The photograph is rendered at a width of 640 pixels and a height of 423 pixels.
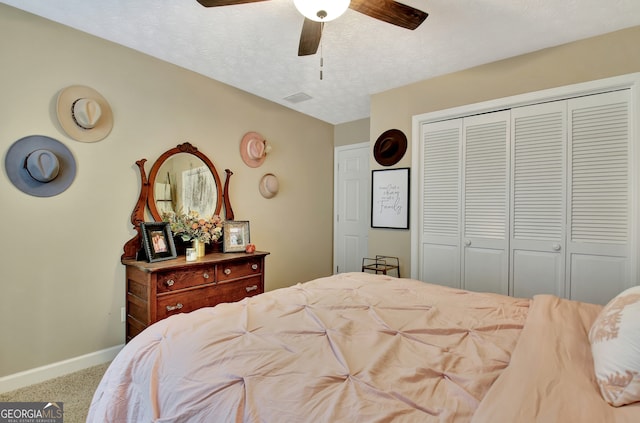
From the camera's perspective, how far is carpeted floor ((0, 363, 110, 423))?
5.99 feet

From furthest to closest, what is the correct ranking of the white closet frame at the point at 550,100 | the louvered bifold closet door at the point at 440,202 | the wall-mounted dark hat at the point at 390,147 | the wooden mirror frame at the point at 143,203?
the wall-mounted dark hat at the point at 390,147 → the louvered bifold closet door at the point at 440,202 → the wooden mirror frame at the point at 143,203 → the white closet frame at the point at 550,100

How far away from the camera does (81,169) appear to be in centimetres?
228

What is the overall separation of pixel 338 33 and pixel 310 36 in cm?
46

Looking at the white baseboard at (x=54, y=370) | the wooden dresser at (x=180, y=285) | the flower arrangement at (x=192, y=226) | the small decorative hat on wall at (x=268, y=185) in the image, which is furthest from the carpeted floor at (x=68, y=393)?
the small decorative hat on wall at (x=268, y=185)

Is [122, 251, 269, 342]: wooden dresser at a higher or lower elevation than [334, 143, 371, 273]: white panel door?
lower

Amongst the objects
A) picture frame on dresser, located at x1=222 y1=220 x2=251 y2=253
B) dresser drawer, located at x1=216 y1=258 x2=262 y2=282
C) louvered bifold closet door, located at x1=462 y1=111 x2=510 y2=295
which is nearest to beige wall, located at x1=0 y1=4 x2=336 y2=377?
picture frame on dresser, located at x1=222 y1=220 x2=251 y2=253

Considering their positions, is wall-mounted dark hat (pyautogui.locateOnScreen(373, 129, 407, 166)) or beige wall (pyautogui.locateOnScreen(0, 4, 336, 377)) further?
wall-mounted dark hat (pyautogui.locateOnScreen(373, 129, 407, 166))

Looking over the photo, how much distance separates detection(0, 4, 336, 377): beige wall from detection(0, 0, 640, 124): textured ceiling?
194 mm

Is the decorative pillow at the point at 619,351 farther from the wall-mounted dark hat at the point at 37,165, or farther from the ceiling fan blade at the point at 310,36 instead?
the wall-mounted dark hat at the point at 37,165

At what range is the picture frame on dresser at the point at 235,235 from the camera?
2945mm

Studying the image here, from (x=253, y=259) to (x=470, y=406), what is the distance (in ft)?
7.79

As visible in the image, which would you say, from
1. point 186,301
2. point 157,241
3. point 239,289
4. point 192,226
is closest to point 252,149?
point 192,226

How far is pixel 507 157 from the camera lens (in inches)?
104

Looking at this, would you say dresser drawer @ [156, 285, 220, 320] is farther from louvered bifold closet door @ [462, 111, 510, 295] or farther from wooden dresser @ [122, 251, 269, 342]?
louvered bifold closet door @ [462, 111, 510, 295]
